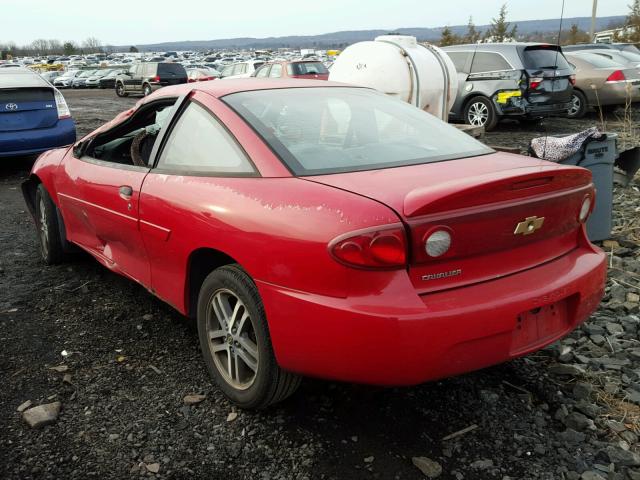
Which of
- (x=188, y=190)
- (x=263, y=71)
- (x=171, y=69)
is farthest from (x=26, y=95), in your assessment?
(x=171, y=69)

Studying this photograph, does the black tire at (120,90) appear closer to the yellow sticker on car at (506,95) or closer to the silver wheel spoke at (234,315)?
the yellow sticker on car at (506,95)

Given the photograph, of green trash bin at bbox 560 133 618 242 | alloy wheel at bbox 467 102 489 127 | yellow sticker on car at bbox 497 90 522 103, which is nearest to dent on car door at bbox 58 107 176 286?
green trash bin at bbox 560 133 618 242

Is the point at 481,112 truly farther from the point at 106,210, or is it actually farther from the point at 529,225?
the point at 529,225

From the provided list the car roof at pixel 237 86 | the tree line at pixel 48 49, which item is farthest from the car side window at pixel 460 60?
the tree line at pixel 48 49

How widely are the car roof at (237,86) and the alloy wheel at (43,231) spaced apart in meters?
1.71

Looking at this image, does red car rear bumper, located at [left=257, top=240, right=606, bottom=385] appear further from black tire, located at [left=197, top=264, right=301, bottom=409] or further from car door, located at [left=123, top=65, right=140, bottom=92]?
car door, located at [left=123, top=65, right=140, bottom=92]

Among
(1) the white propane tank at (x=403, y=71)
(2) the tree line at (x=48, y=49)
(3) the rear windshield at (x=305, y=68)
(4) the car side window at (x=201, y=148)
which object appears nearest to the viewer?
(4) the car side window at (x=201, y=148)

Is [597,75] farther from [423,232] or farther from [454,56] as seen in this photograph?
[423,232]

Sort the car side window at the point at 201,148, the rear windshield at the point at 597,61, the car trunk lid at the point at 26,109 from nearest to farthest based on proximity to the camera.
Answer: the car side window at the point at 201,148, the car trunk lid at the point at 26,109, the rear windshield at the point at 597,61

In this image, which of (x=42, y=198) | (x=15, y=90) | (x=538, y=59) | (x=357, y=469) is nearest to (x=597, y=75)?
(x=538, y=59)

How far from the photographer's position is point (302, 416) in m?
2.67

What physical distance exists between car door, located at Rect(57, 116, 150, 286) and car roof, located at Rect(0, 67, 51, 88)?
4748mm

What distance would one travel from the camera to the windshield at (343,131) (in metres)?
2.64

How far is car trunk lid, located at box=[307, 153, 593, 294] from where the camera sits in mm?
2131
